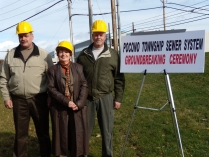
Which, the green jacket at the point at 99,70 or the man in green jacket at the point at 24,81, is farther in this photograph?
the man in green jacket at the point at 24,81

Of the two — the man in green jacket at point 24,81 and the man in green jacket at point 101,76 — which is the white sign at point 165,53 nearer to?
the man in green jacket at point 101,76

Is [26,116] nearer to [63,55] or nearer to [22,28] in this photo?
[63,55]

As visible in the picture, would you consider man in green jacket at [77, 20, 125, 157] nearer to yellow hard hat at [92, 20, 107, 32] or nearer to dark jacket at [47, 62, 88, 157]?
yellow hard hat at [92, 20, 107, 32]

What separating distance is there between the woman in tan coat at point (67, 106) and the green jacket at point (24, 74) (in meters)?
0.41

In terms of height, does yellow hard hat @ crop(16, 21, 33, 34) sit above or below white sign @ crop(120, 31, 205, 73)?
above

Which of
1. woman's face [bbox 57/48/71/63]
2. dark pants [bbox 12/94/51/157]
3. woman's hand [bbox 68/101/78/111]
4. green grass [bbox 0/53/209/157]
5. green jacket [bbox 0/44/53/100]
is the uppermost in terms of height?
woman's face [bbox 57/48/71/63]

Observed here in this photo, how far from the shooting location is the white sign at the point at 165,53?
11.4 ft

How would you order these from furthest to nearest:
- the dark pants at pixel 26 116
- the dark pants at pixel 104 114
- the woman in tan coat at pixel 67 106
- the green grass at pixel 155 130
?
the green grass at pixel 155 130 → the dark pants at pixel 26 116 → the dark pants at pixel 104 114 → the woman in tan coat at pixel 67 106

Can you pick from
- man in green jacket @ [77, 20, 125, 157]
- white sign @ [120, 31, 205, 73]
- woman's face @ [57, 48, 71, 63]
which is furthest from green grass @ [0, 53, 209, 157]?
woman's face @ [57, 48, 71, 63]

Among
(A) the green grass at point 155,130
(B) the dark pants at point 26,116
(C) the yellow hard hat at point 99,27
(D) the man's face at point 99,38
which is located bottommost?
(A) the green grass at point 155,130

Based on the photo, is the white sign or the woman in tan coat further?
the woman in tan coat

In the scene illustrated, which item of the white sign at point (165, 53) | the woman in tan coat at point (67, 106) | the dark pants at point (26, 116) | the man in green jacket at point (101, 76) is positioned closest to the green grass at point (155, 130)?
the dark pants at point (26, 116)

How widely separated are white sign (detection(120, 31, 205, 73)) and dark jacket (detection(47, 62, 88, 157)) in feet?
2.35

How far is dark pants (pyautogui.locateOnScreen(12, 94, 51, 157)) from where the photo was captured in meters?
4.04
